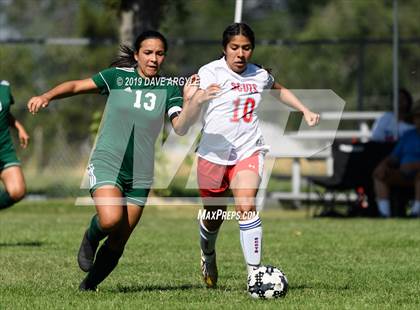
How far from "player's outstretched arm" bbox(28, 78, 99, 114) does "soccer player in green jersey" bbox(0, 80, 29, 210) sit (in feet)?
13.2

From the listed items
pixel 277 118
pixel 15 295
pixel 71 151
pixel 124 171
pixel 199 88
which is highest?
pixel 199 88

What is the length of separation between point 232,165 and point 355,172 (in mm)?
8982

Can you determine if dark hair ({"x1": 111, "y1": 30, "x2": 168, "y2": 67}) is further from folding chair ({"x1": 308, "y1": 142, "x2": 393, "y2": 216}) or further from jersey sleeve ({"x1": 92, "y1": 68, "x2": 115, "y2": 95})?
folding chair ({"x1": 308, "y1": 142, "x2": 393, "y2": 216})

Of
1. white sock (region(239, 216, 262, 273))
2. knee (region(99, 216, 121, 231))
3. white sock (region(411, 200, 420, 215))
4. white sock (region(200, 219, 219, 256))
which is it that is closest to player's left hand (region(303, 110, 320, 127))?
white sock (region(239, 216, 262, 273))

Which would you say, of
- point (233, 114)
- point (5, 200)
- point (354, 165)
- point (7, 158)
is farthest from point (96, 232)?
point (354, 165)

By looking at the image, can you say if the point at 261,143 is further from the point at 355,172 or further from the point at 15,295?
the point at 355,172

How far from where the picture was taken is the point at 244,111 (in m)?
8.41

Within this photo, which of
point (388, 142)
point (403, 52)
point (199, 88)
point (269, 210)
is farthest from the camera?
point (403, 52)

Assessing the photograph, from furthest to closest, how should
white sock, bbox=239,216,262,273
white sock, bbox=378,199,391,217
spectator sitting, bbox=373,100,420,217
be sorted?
1. white sock, bbox=378,199,391,217
2. spectator sitting, bbox=373,100,420,217
3. white sock, bbox=239,216,262,273

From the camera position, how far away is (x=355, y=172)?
17.1m

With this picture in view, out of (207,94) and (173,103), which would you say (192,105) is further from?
(173,103)

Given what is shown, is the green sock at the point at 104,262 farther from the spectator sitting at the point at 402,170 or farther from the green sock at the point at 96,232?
the spectator sitting at the point at 402,170

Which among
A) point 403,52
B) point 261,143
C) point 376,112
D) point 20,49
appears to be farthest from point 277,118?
point 403,52

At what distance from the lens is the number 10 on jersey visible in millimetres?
8391
